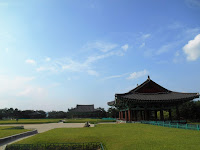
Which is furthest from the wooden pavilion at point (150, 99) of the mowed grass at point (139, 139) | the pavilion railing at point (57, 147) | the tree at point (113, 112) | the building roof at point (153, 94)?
the tree at point (113, 112)

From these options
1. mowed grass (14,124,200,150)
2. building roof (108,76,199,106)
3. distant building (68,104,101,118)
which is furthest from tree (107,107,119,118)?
mowed grass (14,124,200,150)

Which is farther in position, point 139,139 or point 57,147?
point 139,139

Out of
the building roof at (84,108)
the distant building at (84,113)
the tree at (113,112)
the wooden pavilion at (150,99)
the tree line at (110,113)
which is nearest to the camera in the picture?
the wooden pavilion at (150,99)

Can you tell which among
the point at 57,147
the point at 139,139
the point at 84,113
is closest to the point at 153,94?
the point at 139,139

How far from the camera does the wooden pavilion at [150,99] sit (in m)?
27.8

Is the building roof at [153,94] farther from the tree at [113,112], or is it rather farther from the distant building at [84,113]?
the distant building at [84,113]

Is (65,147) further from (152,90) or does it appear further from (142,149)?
(152,90)

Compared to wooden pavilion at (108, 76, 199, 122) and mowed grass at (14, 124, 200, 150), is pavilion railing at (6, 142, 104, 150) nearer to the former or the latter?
mowed grass at (14, 124, 200, 150)

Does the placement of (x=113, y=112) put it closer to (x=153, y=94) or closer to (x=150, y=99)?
(x=153, y=94)

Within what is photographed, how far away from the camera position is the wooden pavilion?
27812 mm

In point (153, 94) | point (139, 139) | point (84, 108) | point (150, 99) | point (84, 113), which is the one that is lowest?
point (84, 113)

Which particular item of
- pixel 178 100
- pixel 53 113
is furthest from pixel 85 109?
pixel 178 100

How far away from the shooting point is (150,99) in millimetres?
28125

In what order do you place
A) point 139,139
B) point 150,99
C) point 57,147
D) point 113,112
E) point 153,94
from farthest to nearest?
point 113,112
point 153,94
point 150,99
point 139,139
point 57,147
